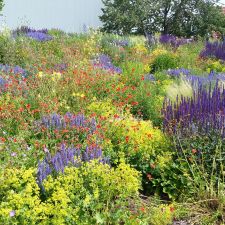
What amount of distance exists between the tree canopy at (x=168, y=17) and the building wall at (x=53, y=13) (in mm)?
1662

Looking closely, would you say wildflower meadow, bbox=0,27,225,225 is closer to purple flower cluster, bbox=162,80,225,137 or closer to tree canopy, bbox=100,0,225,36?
purple flower cluster, bbox=162,80,225,137

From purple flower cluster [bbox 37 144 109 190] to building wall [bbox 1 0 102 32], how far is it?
13.3 m

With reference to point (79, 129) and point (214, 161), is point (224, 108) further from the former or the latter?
point (79, 129)

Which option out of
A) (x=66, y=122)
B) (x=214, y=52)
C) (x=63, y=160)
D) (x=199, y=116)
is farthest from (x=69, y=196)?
(x=214, y=52)

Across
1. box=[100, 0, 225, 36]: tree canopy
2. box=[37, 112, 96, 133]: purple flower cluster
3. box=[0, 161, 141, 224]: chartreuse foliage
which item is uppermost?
box=[100, 0, 225, 36]: tree canopy

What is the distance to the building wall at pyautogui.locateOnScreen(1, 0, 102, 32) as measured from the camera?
1733 cm

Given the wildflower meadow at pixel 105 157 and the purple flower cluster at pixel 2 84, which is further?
the purple flower cluster at pixel 2 84

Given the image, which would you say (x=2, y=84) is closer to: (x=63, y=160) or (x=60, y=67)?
(x=60, y=67)

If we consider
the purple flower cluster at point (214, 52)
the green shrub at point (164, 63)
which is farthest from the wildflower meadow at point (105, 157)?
the purple flower cluster at point (214, 52)

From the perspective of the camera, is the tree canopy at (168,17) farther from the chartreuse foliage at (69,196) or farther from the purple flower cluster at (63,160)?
the chartreuse foliage at (69,196)

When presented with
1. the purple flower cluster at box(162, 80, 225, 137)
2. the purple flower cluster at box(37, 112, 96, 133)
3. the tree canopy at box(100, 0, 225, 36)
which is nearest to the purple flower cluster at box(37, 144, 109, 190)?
the purple flower cluster at box(37, 112, 96, 133)

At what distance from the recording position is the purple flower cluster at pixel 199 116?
4160 mm

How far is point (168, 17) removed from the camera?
1856 cm

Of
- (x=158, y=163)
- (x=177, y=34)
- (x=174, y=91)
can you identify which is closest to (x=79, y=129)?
(x=158, y=163)
